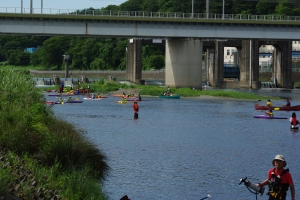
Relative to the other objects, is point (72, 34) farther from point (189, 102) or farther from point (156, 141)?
point (156, 141)

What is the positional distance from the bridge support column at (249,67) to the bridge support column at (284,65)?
24.0 ft

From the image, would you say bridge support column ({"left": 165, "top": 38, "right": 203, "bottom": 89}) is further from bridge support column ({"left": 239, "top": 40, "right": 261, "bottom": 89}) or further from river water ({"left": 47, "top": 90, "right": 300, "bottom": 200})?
bridge support column ({"left": 239, "top": 40, "right": 261, "bottom": 89})

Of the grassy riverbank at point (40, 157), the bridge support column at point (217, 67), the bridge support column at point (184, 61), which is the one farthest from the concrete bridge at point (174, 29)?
the grassy riverbank at point (40, 157)

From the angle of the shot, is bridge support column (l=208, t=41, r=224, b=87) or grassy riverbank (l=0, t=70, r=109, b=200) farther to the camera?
bridge support column (l=208, t=41, r=224, b=87)

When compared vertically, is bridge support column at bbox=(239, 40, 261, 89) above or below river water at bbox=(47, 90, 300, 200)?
above

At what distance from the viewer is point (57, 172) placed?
968 inches

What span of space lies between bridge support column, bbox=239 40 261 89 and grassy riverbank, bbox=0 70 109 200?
118 meters

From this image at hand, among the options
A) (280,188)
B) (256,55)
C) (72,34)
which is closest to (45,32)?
(72,34)

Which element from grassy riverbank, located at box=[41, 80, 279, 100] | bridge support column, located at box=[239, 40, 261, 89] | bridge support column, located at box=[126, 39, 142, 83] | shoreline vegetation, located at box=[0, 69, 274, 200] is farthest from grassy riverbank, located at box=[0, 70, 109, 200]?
bridge support column, located at box=[126, 39, 142, 83]

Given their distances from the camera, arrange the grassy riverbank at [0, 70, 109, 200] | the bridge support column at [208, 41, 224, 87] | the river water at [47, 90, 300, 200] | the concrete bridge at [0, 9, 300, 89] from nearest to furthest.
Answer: the grassy riverbank at [0, 70, 109, 200]
the river water at [47, 90, 300, 200]
the concrete bridge at [0, 9, 300, 89]
the bridge support column at [208, 41, 224, 87]

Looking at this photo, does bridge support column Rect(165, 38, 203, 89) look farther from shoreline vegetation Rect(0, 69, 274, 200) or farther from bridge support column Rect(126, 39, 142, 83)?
shoreline vegetation Rect(0, 69, 274, 200)

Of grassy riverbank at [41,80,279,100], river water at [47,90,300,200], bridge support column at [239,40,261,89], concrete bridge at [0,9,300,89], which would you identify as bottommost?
river water at [47,90,300,200]

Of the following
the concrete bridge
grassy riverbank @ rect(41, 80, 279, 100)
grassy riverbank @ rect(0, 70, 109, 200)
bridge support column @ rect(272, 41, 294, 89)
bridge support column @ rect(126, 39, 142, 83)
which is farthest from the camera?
bridge support column @ rect(126, 39, 142, 83)

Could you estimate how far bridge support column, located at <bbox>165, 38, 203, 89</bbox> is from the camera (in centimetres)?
10912
